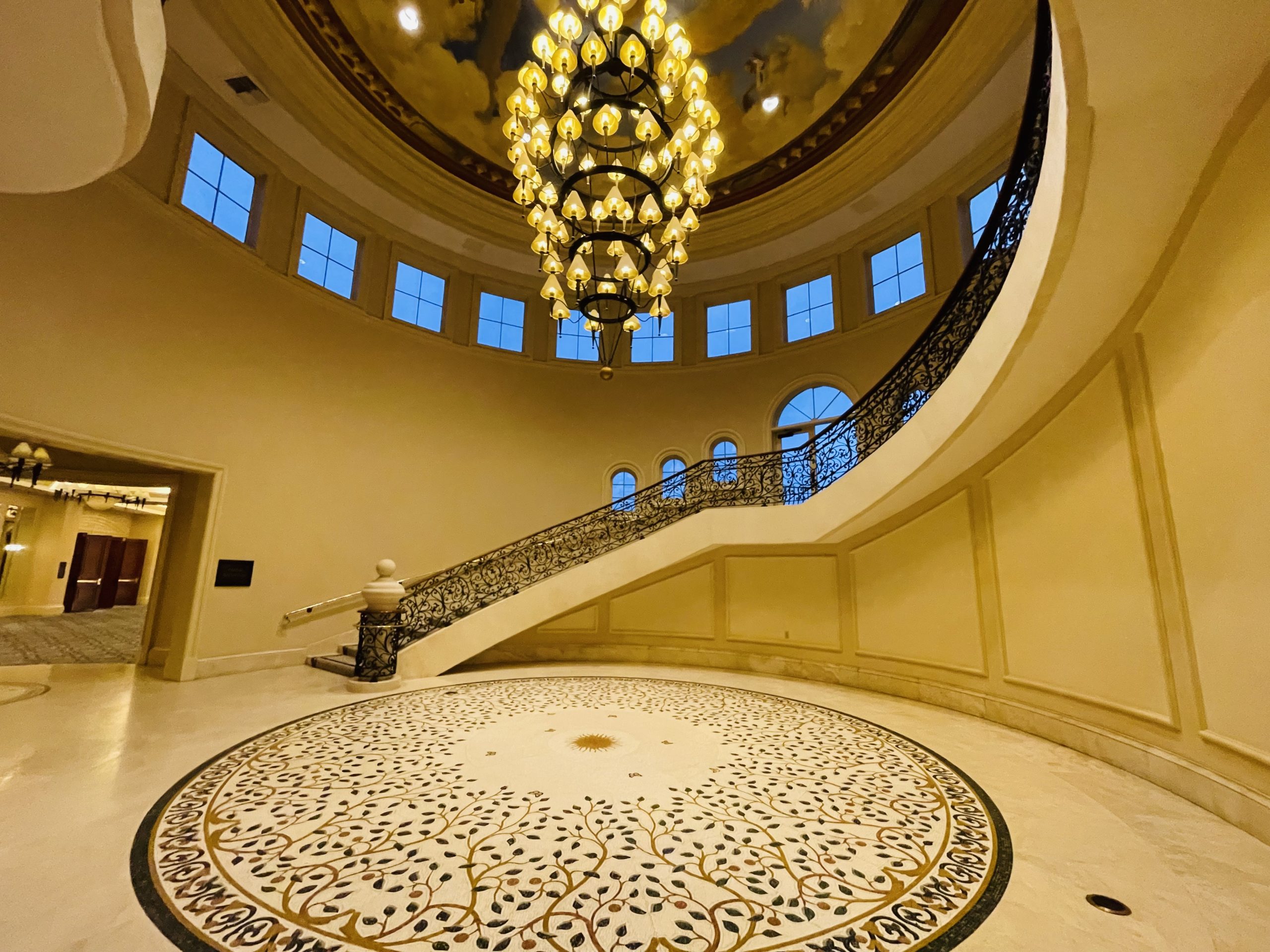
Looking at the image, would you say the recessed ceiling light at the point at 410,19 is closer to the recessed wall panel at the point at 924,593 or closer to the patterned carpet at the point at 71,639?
the patterned carpet at the point at 71,639

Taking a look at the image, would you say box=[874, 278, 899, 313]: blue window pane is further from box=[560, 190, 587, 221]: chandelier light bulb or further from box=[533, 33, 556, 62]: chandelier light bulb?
box=[533, 33, 556, 62]: chandelier light bulb

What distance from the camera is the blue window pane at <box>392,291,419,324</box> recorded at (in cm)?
835

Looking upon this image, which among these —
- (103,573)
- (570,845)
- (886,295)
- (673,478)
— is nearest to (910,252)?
(886,295)

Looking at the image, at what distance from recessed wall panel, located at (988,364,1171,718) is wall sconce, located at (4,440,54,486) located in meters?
9.66

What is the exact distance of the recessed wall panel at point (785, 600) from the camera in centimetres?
626

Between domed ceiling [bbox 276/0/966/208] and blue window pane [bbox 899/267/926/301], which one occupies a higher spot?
domed ceiling [bbox 276/0/966/208]

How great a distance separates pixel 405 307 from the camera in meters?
8.49

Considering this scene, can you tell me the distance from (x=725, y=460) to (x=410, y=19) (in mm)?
6704

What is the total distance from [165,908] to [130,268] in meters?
5.99

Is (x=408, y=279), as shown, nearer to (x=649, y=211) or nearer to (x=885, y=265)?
(x=649, y=211)

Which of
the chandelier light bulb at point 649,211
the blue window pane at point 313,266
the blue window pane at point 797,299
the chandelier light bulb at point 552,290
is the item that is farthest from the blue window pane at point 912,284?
the blue window pane at point 313,266

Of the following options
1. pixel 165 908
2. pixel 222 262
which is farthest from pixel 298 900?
pixel 222 262

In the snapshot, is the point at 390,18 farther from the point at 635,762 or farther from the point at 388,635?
the point at 635,762

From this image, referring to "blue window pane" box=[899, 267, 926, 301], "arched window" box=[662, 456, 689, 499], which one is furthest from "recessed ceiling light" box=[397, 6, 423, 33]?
"blue window pane" box=[899, 267, 926, 301]
